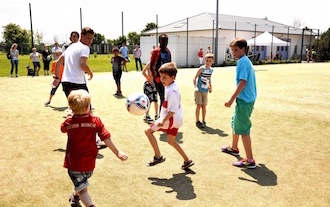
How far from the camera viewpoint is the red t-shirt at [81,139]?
120 inches

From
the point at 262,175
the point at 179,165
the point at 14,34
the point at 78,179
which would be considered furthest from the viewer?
the point at 14,34

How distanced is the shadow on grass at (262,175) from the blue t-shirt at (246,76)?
1.07 meters

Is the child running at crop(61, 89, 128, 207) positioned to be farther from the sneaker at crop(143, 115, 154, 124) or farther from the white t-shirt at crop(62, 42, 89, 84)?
the sneaker at crop(143, 115, 154, 124)

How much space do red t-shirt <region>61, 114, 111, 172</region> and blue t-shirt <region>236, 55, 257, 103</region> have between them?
235 centimetres

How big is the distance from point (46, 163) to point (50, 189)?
3.22 ft

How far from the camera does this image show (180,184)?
415 cm

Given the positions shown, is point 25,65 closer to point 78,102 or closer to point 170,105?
point 170,105

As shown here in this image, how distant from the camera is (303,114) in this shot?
841 centimetres

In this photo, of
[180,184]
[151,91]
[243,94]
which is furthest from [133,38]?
[180,184]

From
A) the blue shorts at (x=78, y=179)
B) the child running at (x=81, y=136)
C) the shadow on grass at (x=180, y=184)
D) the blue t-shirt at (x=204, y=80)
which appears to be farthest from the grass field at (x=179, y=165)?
the blue t-shirt at (x=204, y=80)

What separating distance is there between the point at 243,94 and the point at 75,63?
2.91 metres

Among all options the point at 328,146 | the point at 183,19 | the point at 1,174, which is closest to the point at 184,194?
the point at 1,174

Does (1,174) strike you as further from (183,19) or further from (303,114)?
(183,19)

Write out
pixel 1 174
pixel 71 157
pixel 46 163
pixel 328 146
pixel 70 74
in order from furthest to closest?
pixel 328 146, pixel 70 74, pixel 46 163, pixel 1 174, pixel 71 157
